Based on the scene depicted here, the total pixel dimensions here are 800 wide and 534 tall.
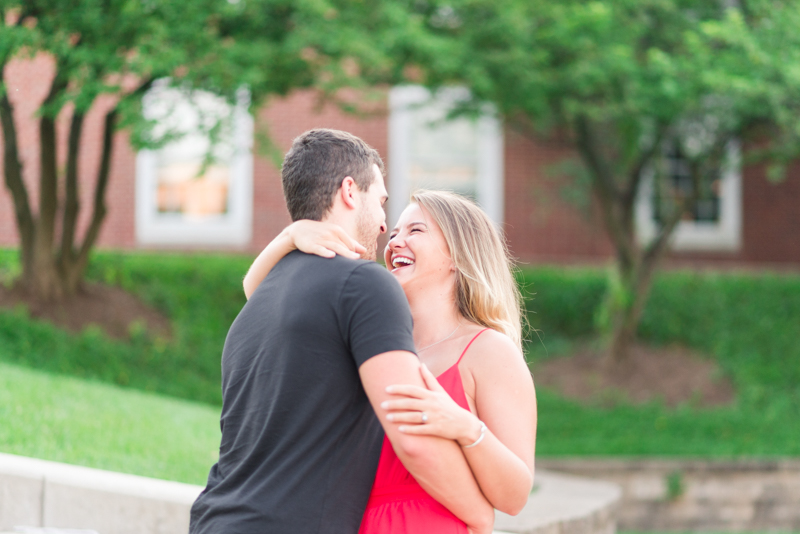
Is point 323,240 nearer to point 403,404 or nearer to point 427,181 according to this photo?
point 403,404

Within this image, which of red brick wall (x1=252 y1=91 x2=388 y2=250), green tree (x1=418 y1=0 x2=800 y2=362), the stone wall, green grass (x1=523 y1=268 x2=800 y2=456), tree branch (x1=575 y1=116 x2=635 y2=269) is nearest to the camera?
the stone wall

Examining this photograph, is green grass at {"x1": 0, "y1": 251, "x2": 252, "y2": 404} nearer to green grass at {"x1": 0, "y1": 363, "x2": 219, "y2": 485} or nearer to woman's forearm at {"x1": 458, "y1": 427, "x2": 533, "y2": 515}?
green grass at {"x1": 0, "y1": 363, "x2": 219, "y2": 485}

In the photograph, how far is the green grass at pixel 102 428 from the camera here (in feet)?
16.1

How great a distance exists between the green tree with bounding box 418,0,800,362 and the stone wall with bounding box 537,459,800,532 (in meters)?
3.38

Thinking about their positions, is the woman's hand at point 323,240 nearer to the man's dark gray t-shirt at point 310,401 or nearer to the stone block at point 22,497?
the man's dark gray t-shirt at point 310,401

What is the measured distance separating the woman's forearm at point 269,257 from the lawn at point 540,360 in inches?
114

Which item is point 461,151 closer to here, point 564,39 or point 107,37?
point 564,39

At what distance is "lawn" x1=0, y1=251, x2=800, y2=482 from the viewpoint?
5.59 meters

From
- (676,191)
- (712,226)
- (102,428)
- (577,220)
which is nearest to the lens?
(102,428)

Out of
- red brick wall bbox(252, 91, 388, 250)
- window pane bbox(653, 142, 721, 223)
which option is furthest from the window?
window pane bbox(653, 142, 721, 223)

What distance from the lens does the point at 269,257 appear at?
7.35ft

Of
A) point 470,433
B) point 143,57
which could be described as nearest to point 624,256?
point 143,57

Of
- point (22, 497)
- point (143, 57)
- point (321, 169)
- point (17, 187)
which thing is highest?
point (143, 57)

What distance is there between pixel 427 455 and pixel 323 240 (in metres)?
0.58
